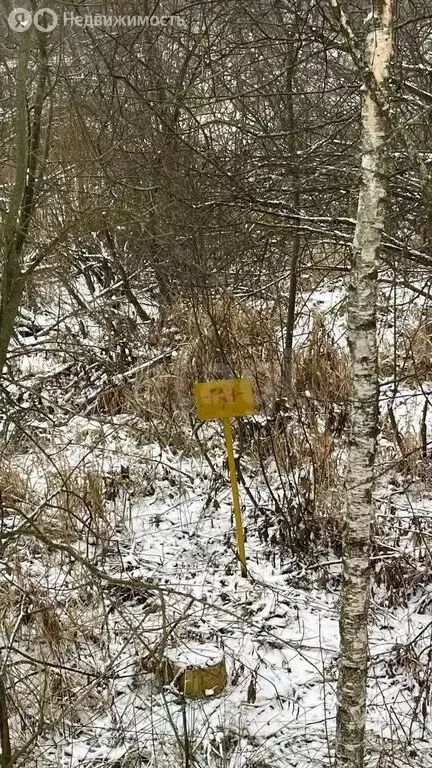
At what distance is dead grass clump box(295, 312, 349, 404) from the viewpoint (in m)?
4.67

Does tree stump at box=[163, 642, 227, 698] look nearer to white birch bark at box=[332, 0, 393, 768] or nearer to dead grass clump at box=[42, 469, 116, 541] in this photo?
white birch bark at box=[332, 0, 393, 768]

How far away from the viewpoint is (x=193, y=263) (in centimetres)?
446

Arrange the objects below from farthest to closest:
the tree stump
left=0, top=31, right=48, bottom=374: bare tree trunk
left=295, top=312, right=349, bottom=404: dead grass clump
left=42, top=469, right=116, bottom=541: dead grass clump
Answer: left=295, top=312, right=349, bottom=404: dead grass clump
left=42, top=469, right=116, bottom=541: dead grass clump
the tree stump
left=0, top=31, right=48, bottom=374: bare tree trunk

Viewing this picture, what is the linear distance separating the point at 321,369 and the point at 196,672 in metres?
2.57

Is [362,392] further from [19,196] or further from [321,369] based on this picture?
[321,369]

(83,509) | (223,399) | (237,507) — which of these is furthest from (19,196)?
(83,509)

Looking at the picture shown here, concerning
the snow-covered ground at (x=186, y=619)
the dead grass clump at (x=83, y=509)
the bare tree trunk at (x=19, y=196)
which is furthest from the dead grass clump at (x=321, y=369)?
the bare tree trunk at (x=19, y=196)

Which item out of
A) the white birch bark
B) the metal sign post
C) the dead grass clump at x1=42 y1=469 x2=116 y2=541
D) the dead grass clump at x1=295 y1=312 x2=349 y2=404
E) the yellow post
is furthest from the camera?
the dead grass clump at x1=295 y1=312 x2=349 y2=404

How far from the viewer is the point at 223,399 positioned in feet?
11.0

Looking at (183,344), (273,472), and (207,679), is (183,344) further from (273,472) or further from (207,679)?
(207,679)

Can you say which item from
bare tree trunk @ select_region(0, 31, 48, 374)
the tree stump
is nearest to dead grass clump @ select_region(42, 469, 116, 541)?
the tree stump

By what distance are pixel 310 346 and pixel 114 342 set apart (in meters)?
1.56

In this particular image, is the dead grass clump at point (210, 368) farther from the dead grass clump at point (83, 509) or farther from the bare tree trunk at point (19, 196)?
the bare tree trunk at point (19, 196)

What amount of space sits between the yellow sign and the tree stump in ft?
3.47
